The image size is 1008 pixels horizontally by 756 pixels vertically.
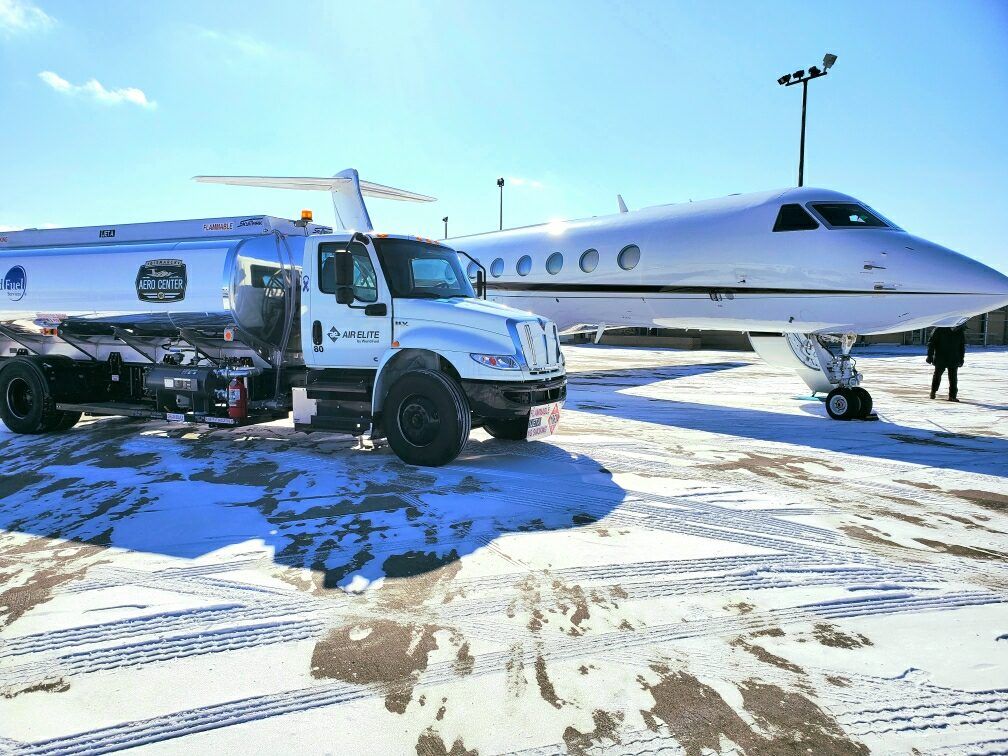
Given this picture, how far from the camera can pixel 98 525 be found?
16.6 ft

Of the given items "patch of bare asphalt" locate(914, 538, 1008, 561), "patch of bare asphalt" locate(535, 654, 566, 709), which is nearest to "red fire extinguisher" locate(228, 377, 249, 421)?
"patch of bare asphalt" locate(535, 654, 566, 709)

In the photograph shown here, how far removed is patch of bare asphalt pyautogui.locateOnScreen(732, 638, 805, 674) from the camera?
3.12 metres

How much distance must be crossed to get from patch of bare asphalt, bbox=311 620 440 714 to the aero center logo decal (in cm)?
830

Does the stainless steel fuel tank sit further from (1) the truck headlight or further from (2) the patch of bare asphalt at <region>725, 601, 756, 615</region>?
(2) the patch of bare asphalt at <region>725, 601, 756, 615</region>

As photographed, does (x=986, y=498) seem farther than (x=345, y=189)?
No

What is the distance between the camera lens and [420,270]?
757cm

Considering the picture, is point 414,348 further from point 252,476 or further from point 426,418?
point 252,476

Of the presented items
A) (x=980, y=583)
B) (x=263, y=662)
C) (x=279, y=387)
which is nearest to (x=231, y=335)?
(x=279, y=387)

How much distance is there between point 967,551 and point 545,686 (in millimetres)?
3643

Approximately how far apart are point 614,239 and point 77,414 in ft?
32.8

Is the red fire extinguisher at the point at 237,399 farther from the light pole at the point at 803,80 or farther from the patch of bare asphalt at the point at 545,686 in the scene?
the light pole at the point at 803,80

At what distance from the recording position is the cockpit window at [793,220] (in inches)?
412

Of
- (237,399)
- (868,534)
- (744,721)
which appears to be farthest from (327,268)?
(744,721)

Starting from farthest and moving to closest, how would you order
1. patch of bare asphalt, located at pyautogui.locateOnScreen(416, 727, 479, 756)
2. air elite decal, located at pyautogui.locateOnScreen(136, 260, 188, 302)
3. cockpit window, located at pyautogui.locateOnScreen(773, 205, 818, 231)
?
cockpit window, located at pyautogui.locateOnScreen(773, 205, 818, 231), air elite decal, located at pyautogui.locateOnScreen(136, 260, 188, 302), patch of bare asphalt, located at pyautogui.locateOnScreen(416, 727, 479, 756)
